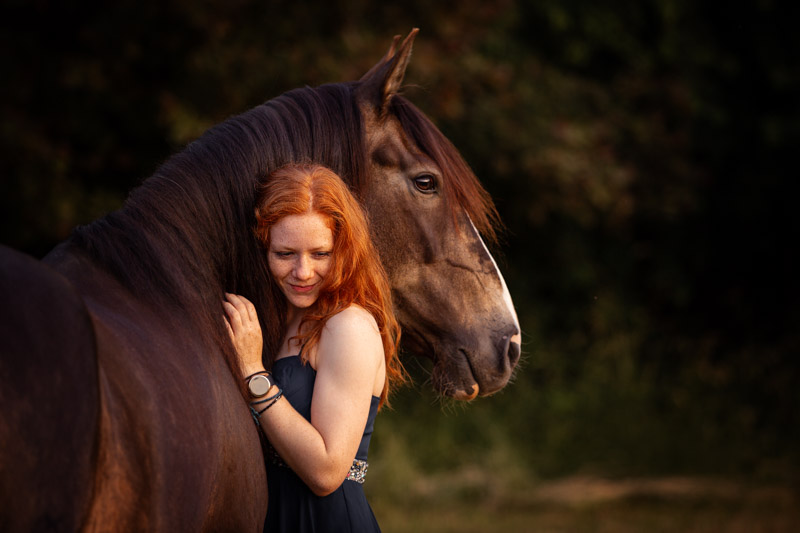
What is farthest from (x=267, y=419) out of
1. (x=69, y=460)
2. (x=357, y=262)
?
(x=69, y=460)

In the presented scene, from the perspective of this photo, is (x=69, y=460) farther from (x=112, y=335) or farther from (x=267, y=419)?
(x=267, y=419)

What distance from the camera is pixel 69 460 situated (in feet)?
4.11

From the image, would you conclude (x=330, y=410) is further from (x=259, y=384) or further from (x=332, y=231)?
(x=332, y=231)

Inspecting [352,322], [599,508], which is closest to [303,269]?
[352,322]

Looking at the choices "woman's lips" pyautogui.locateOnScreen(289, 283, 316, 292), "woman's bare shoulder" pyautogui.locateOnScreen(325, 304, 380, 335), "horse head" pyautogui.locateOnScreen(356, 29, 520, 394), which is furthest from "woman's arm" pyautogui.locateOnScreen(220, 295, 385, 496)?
"horse head" pyautogui.locateOnScreen(356, 29, 520, 394)

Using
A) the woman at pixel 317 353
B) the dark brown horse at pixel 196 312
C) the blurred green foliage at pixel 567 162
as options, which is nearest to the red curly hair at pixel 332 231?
the woman at pixel 317 353

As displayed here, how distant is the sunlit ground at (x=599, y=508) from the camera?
6.27 m

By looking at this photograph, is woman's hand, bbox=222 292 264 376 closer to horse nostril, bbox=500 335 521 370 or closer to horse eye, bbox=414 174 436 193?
horse eye, bbox=414 174 436 193

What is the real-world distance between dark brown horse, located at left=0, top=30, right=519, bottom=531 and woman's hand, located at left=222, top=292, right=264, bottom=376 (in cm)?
3

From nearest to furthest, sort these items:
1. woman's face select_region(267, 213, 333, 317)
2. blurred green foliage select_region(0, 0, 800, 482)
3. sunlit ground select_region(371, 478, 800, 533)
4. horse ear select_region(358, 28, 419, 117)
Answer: woman's face select_region(267, 213, 333, 317), horse ear select_region(358, 28, 419, 117), sunlit ground select_region(371, 478, 800, 533), blurred green foliage select_region(0, 0, 800, 482)

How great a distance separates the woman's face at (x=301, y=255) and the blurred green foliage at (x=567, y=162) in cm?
342

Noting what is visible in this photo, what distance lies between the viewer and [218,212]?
6.77 ft

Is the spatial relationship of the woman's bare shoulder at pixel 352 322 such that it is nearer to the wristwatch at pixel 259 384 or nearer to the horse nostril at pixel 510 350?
the wristwatch at pixel 259 384

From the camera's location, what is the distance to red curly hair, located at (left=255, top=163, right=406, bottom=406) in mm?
1969
